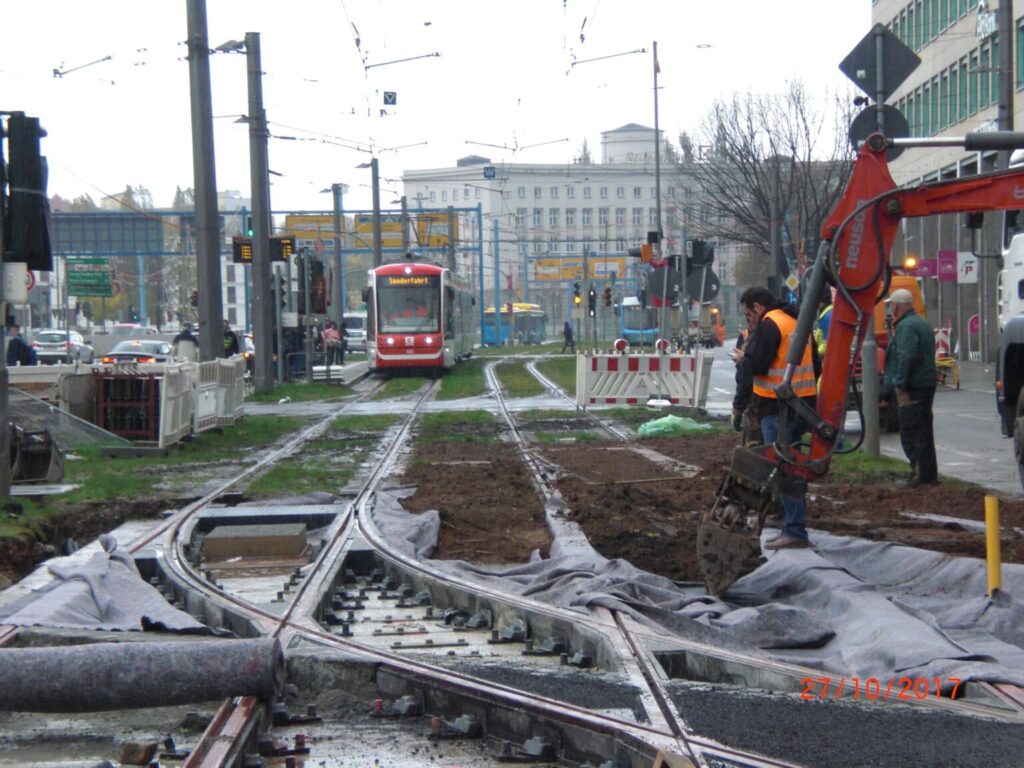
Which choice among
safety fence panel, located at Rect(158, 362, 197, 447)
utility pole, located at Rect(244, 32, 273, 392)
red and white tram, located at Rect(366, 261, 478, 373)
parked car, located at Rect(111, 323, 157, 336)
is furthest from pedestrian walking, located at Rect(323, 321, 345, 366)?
safety fence panel, located at Rect(158, 362, 197, 447)

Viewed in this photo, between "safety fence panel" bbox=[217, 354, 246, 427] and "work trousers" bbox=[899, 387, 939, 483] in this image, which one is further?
"safety fence panel" bbox=[217, 354, 246, 427]

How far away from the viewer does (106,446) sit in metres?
17.6

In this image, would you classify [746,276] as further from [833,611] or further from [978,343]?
[833,611]

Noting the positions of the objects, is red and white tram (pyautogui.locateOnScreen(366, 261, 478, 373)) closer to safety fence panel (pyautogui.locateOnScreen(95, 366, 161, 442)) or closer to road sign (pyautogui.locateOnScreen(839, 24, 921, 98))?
safety fence panel (pyautogui.locateOnScreen(95, 366, 161, 442))

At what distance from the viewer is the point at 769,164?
171ft

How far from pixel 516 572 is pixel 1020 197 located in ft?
12.2

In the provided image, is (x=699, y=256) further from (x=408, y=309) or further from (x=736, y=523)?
(x=736, y=523)

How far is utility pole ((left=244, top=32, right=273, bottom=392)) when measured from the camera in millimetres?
31156

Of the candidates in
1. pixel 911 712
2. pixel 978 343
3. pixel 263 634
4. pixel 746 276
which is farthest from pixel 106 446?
pixel 746 276

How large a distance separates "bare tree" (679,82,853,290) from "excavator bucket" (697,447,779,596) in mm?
42157

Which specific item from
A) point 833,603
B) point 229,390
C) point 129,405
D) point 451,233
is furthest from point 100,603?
point 451,233

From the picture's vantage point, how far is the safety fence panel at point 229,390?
21.2 metres

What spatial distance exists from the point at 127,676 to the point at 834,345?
180 inches
